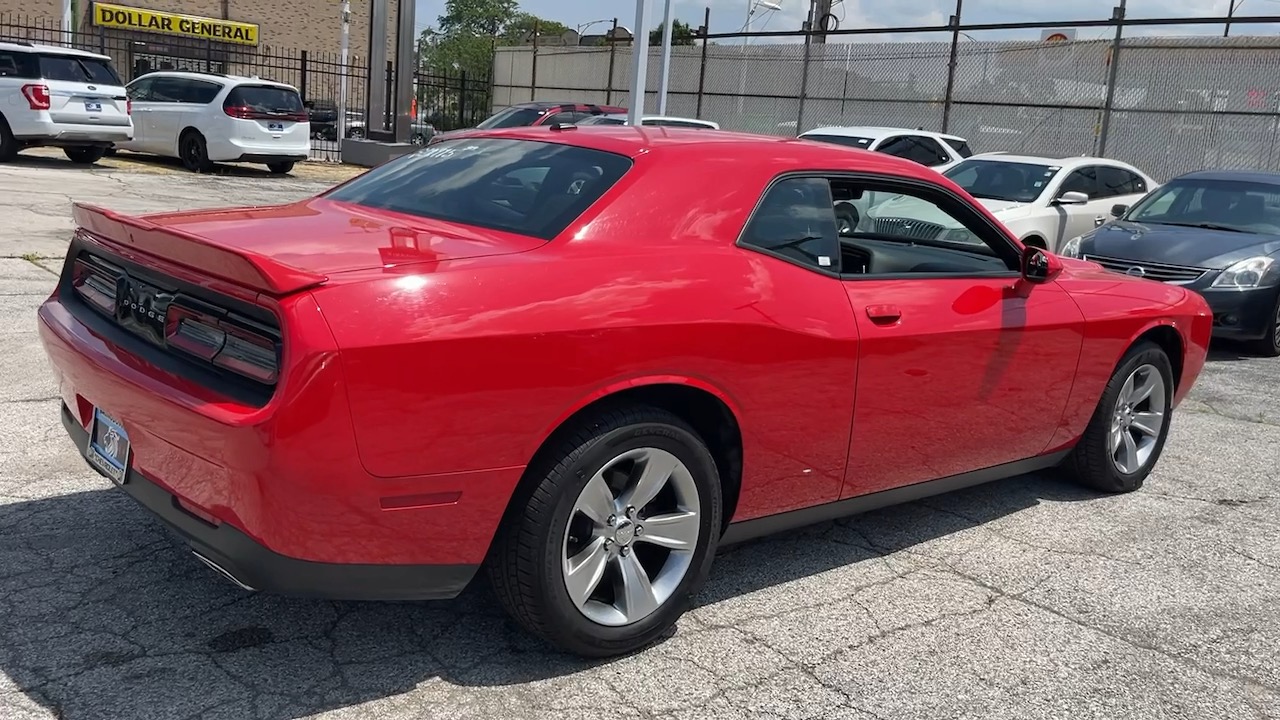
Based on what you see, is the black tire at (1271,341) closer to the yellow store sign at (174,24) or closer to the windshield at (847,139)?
the windshield at (847,139)

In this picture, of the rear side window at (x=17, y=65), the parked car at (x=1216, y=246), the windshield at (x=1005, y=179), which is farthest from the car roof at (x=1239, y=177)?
the rear side window at (x=17, y=65)

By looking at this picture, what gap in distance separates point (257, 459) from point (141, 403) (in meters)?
0.57

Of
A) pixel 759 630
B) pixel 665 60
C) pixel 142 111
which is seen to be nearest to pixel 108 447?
pixel 759 630

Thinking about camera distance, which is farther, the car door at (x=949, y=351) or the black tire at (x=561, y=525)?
the car door at (x=949, y=351)

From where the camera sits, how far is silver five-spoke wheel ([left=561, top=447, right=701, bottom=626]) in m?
3.29

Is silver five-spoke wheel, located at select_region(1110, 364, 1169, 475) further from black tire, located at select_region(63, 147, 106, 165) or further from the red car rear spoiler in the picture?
black tire, located at select_region(63, 147, 106, 165)

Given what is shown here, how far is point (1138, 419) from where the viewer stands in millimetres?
5488

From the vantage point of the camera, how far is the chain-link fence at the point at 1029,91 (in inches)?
663

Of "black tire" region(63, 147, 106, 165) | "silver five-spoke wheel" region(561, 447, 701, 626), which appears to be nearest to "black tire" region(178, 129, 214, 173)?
"black tire" region(63, 147, 106, 165)

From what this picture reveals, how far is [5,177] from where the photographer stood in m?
14.9

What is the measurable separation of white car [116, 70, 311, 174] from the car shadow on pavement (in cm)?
1543

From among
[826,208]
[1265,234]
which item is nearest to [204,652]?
[826,208]

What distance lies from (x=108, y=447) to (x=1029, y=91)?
61.6ft

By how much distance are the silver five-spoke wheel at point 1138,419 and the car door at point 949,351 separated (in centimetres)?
64
